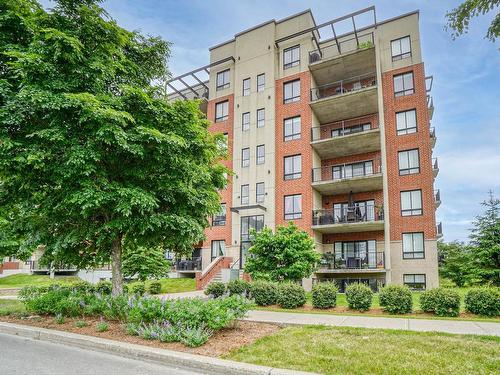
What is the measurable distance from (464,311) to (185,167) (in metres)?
9.22

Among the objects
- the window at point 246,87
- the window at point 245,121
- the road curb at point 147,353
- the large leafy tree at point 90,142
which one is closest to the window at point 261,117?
the window at point 245,121

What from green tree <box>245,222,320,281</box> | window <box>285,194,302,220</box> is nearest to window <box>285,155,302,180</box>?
window <box>285,194,302,220</box>

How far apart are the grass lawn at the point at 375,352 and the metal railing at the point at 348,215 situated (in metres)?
14.8

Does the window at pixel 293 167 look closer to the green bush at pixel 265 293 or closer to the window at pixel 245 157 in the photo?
the window at pixel 245 157

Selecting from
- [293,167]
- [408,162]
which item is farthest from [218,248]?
[408,162]

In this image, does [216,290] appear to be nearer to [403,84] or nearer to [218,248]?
[218,248]

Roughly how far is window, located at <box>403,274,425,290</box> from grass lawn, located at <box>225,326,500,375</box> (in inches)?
580

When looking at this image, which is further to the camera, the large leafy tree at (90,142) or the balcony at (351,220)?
the balcony at (351,220)

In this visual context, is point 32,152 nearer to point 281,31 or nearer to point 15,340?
point 15,340

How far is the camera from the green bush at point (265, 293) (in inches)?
505

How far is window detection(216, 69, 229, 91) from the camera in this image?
28606 millimetres

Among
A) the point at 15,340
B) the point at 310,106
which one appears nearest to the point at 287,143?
the point at 310,106

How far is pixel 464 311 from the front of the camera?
1062cm

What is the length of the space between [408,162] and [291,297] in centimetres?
1407
